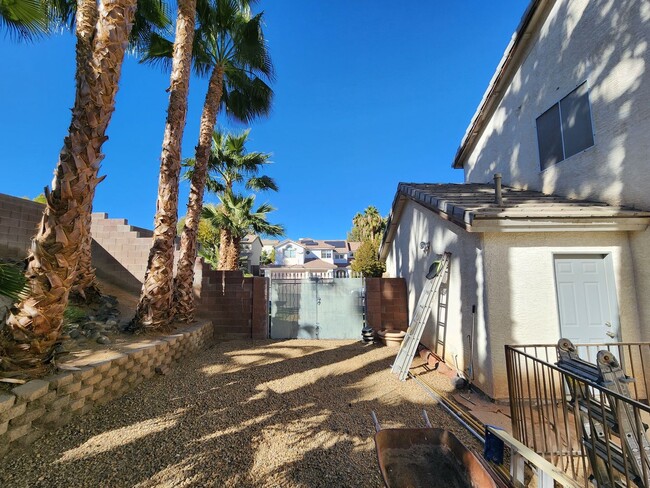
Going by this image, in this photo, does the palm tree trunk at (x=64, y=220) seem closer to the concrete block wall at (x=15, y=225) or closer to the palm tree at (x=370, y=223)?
the concrete block wall at (x=15, y=225)

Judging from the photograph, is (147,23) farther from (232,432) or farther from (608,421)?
(608,421)

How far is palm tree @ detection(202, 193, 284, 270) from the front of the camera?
13305 millimetres

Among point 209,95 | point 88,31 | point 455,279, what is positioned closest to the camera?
point 88,31

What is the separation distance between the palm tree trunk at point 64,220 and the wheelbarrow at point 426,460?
4.11m

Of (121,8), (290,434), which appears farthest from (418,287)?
(121,8)

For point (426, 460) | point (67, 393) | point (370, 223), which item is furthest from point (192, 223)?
point (370, 223)

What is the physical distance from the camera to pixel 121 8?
438 cm

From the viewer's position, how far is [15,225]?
8141 mm

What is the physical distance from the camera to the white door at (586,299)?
493 centimetres

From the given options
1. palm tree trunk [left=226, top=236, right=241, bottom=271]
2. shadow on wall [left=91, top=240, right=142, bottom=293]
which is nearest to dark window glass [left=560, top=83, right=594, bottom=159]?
palm tree trunk [left=226, top=236, right=241, bottom=271]

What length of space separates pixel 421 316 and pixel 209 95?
28.2 feet

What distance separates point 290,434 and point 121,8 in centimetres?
654

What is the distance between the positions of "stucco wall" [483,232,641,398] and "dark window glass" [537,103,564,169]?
238 centimetres

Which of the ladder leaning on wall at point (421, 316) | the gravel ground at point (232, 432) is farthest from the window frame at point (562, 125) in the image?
the gravel ground at point (232, 432)
